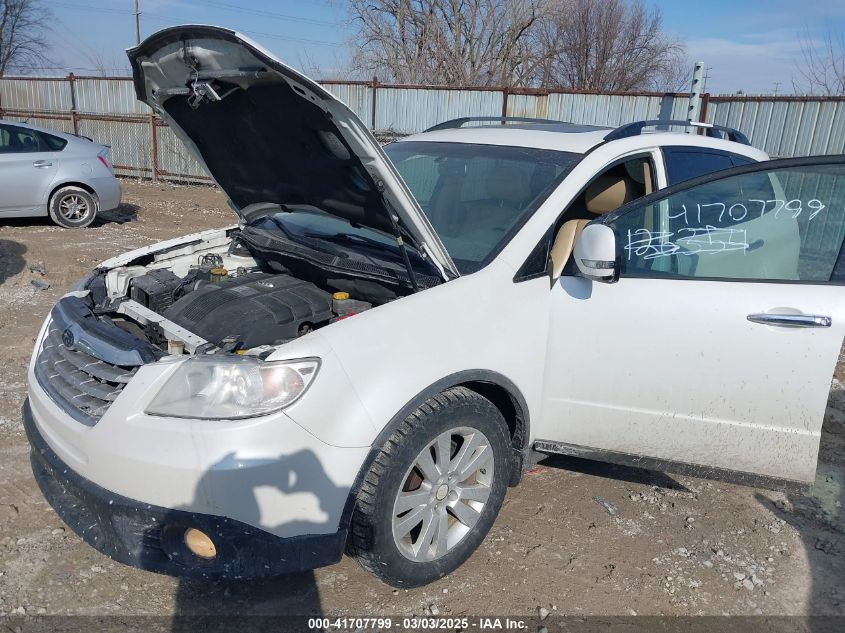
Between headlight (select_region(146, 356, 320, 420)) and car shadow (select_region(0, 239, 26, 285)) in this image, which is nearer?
headlight (select_region(146, 356, 320, 420))

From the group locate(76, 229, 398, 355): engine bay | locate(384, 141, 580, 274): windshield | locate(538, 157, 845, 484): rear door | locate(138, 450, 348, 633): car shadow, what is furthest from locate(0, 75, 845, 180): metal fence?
locate(138, 450, 348, 633): car shadow

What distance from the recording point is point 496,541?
3.08 meters

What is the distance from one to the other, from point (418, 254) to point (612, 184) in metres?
1.33

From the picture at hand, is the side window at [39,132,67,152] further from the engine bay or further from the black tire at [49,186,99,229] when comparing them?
the engine bay

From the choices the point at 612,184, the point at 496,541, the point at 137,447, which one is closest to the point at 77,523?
the point at 137,447

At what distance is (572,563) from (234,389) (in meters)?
1.70

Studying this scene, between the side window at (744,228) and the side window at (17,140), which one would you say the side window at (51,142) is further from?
the side window at (744,228)

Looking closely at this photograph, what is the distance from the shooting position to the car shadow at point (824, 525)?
2.75 metres

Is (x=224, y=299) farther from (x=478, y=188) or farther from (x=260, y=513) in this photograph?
(x=478, y=188)

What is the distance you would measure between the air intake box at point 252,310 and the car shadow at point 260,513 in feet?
2.20

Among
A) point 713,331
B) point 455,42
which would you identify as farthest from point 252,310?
point 455,42

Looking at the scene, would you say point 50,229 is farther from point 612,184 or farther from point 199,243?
point 612,184

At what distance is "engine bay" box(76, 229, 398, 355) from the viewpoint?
2.83 m

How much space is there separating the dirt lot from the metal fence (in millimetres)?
5251
